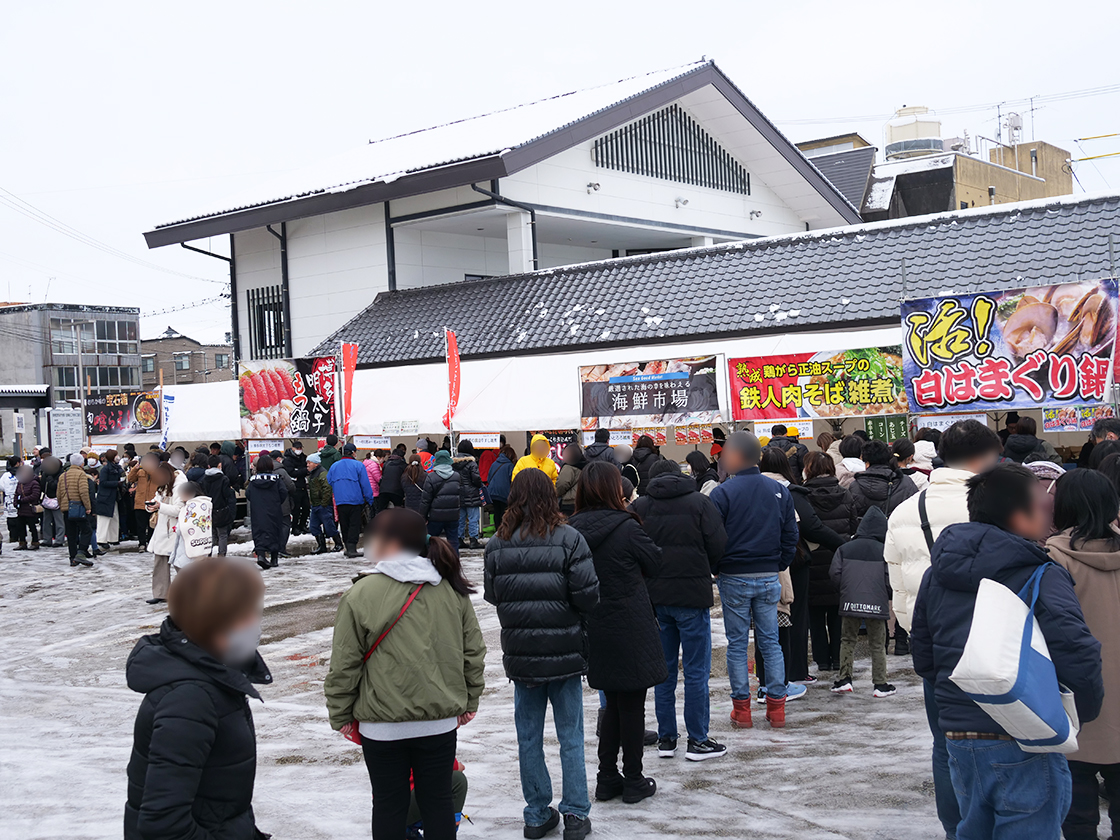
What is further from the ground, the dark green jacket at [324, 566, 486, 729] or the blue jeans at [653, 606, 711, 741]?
the dark green jacket at [324, 566, 486, 729]

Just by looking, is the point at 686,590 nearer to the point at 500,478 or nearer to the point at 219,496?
the point at 500,478

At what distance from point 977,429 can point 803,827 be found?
80.6 inches

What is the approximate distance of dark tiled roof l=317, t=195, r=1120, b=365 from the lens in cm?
1312

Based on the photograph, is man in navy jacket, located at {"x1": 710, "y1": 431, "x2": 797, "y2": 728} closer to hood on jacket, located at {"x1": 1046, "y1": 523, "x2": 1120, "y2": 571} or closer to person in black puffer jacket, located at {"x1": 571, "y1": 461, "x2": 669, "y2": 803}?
person in black puffer jacket, located at {"x1": 571, "y1": 461, "x2": 669, "y2": 803}

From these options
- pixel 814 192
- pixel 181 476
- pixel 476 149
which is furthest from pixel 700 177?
pixel 181 476

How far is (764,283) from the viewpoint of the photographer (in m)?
15.1

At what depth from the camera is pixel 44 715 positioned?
24.4ft

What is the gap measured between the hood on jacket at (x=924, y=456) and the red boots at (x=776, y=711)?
230cm

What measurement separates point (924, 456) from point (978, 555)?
451cm

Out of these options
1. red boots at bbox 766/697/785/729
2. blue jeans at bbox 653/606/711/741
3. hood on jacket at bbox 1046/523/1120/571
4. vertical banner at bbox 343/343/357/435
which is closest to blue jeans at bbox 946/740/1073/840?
hood on jacket at bbox 1046/523/1120/571

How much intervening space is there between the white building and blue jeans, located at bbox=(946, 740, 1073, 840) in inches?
661

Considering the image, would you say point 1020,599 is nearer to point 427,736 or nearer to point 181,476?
point 427,736

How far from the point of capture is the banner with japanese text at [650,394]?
512 inches

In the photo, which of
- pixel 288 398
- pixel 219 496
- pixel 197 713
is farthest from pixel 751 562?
pixel 288 398
